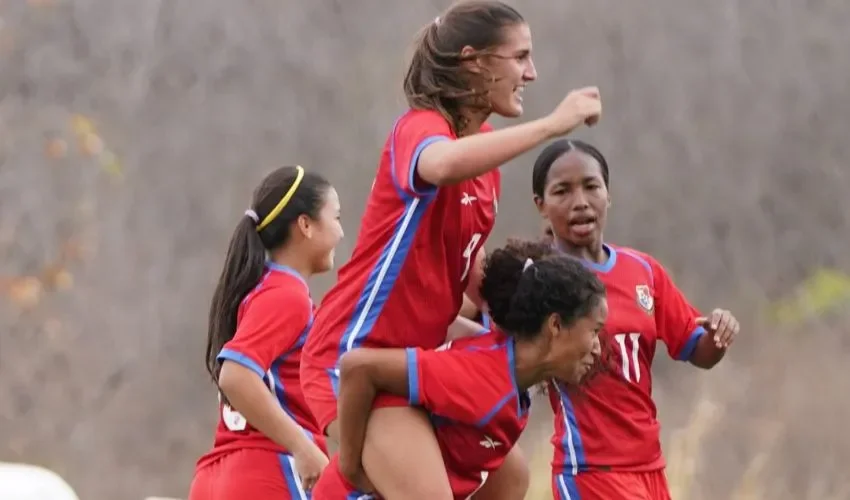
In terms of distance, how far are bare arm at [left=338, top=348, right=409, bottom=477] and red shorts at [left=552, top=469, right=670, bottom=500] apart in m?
0.87

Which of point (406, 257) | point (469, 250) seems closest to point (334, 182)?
point (469, 250)

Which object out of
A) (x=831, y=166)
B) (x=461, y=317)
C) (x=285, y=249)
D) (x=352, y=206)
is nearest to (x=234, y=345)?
(x=285, y=249)

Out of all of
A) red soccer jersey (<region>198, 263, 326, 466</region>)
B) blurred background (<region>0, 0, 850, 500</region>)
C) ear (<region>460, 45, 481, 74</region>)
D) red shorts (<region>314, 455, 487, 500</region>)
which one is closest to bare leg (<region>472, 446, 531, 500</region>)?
red shorts (<region>314, 455, 487, 500</region>)

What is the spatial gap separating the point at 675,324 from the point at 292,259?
100cm

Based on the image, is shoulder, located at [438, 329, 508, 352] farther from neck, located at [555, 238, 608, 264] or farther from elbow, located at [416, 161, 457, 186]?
neck, located at [555, 238, 608, 264]

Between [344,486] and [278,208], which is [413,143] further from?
[278,208]

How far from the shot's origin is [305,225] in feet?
10.9

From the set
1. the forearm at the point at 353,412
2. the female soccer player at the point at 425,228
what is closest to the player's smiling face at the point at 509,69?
the female soccer player at the point at 425,228

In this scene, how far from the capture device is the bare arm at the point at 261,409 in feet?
9.96

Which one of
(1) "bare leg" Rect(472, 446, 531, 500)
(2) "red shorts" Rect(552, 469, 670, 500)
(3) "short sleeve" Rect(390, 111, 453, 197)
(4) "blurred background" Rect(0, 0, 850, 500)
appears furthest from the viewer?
(4) "blurred background" Rect(0, 0, 850, 500)

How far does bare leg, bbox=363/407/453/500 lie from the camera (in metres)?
2.39

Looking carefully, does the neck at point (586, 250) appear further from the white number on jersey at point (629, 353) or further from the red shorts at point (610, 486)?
the red shorts at point (610, 486)

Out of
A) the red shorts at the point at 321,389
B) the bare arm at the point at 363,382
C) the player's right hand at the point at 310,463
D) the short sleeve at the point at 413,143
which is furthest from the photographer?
the player's right hand at the point at 310,463

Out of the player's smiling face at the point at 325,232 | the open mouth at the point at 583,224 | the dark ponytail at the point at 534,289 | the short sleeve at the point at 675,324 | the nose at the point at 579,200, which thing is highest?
the player's smiling face at the point at 325,232
